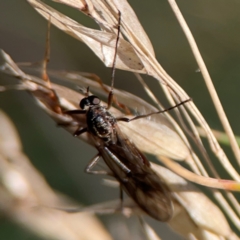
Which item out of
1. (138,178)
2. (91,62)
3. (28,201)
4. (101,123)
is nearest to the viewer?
(28,201)

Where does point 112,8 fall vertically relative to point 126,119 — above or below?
above

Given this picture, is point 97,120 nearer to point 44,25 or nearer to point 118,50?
point 118,50

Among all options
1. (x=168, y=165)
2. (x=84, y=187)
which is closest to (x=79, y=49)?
(x=84, y=187)

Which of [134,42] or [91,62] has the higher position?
[134,42]

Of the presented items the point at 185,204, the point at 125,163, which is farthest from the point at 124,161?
the point at 185,204

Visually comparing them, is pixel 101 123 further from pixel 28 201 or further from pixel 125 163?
pixel 28 201

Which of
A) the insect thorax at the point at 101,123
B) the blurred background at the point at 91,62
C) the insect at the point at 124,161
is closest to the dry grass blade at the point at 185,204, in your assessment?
the insect at the point at 124,161

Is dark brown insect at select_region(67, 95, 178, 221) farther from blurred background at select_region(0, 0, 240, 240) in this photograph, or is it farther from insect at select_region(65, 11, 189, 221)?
blurred background at select_region(0, 0, 240, 240)
